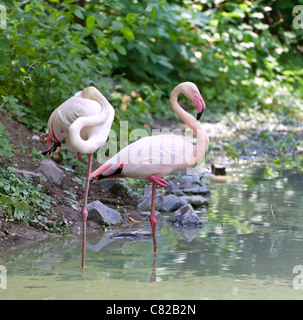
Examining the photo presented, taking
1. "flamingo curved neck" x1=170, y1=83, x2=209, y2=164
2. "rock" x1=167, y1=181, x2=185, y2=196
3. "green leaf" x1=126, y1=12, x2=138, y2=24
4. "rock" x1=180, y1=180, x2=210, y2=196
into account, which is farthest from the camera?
"green leaf" x1=126, y1=12, x2=138, y2=24

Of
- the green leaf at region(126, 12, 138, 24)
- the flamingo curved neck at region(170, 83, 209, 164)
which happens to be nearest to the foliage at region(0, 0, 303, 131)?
the green leaf at region(126, 12, 138, 24)

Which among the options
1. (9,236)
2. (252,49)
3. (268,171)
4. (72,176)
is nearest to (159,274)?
(9,236)

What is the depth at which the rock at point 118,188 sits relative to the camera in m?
6.63

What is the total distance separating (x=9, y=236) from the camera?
522 cm

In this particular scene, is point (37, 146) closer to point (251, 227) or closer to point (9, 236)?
point (9, 236)

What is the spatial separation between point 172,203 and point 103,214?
0.87m

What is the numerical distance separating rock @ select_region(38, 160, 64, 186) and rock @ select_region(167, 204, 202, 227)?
46.3 inches

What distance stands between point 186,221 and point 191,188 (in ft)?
4.23

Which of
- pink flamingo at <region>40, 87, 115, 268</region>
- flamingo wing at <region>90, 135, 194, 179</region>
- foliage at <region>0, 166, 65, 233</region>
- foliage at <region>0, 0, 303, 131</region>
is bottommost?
foliage at <region>0, 0, 303, 131</region>

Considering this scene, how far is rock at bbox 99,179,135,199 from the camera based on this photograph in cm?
663

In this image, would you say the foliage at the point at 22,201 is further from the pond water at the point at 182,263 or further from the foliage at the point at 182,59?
the foliage at the point at 182,59

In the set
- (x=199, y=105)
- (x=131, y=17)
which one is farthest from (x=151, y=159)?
(x=131, y=17)

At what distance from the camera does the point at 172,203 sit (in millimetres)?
6496

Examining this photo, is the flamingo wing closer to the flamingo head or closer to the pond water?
the flamingo head
